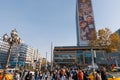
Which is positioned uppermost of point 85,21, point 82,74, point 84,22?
point 85,21

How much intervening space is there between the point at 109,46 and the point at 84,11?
65.6 meters

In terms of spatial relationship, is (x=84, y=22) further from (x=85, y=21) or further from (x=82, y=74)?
(x=82, y=74)

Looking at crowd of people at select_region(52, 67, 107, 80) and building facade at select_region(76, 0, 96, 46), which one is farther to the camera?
building facade at select_region(76, 0, 96, 46)

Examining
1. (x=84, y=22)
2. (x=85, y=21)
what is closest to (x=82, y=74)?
(x=84, y=22)

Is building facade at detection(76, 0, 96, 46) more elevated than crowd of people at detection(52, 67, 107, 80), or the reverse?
building facade at detection(76, 0, 96, 46)

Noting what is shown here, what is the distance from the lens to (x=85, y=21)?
96.4 m

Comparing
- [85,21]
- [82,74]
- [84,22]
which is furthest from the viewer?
[85,21]

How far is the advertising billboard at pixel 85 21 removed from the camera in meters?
93.1

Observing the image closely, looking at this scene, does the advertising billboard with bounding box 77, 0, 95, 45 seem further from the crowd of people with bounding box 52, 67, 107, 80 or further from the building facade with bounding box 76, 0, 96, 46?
the crowd of people with bounding box 52, 67, 107, 80

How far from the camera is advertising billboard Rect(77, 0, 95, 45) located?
93062 millimetres

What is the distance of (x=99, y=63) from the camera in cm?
7225

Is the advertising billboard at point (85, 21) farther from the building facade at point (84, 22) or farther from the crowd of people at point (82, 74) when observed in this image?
the crowd of people at point (82, 74)

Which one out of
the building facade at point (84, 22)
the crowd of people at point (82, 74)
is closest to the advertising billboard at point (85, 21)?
the building facade at point (84, 22)

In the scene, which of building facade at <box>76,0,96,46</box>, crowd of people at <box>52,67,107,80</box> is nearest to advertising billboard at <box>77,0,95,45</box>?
building facade at <box>76,0,96,46</box>
